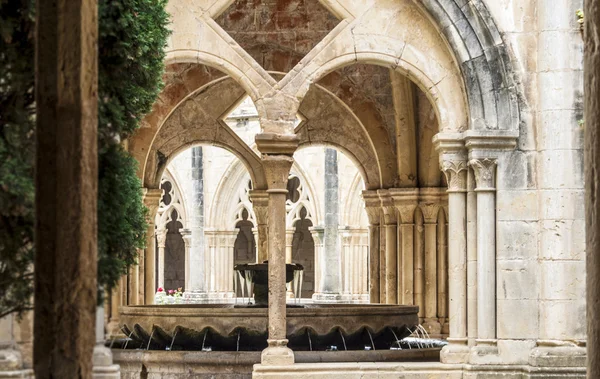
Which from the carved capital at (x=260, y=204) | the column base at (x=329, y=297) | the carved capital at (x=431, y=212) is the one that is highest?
the carved capital at (x=260, y=204)

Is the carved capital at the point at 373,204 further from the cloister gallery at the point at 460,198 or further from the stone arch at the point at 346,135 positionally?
the cloister gallery at the point at 460,198

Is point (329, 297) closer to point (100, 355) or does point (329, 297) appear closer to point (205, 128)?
point (205, 128)

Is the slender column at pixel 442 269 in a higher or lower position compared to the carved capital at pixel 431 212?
lower

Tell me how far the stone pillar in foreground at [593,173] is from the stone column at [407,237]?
424 inches

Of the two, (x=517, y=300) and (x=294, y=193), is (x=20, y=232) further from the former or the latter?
(x=294, y=193)

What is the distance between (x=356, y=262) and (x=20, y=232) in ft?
58.6

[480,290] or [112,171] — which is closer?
[112,171]

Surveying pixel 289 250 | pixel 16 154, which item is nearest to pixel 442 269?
pixel 289 250

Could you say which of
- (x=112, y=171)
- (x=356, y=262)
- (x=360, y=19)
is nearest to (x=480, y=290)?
(x=360, y=19)

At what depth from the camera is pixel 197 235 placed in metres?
23.1

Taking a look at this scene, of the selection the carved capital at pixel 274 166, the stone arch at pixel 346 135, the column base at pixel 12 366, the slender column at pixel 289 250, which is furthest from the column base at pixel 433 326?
the column base at pixel 12 366

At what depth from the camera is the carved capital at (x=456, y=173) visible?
36.1 feet

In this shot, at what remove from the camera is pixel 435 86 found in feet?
36.5

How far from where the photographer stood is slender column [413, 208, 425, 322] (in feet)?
49.6
